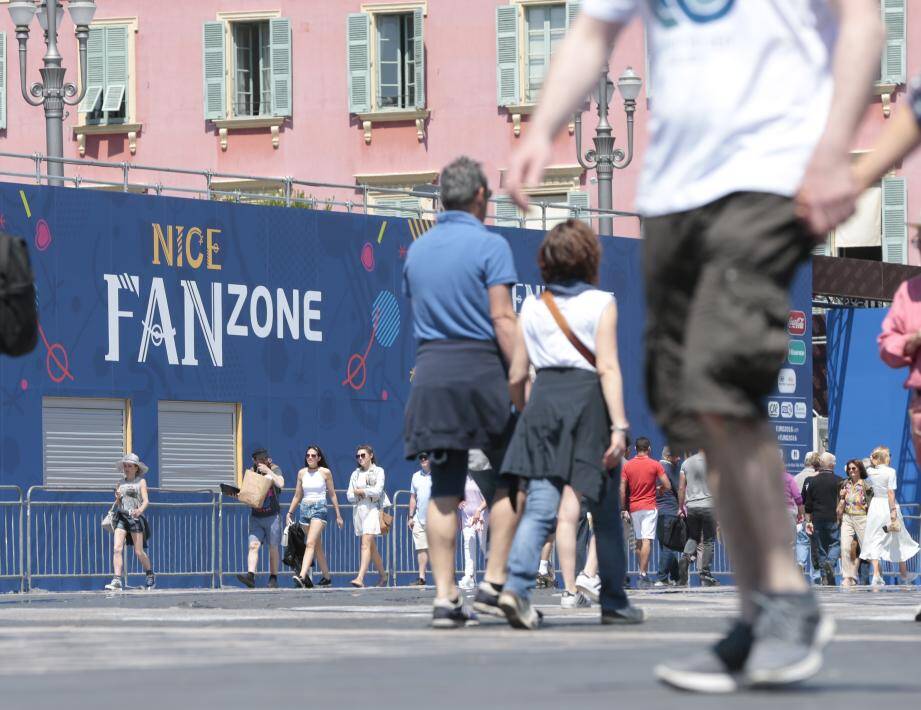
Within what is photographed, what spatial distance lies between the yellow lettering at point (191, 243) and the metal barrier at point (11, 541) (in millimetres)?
5676

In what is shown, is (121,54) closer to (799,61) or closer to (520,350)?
(520,350)

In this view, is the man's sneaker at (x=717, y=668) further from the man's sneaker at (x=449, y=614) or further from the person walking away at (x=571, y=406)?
the person walking away at (x=571, y=406)

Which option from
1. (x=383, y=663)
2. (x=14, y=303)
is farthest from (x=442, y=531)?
(x=383, y=663)

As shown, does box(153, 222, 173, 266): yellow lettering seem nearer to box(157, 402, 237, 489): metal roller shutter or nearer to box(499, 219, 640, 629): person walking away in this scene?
box(157, 402, 237, 489): metal roller shutter

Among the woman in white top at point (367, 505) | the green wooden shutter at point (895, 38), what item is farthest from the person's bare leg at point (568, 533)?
the green wooden shutter at point (895, 38)

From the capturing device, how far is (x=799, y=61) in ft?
18.9

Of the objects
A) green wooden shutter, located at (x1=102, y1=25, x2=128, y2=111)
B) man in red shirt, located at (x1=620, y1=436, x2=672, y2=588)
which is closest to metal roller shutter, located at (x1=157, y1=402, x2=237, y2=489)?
man in red shirt, located at (x1=620, y1=436, x2=672, y2=588)

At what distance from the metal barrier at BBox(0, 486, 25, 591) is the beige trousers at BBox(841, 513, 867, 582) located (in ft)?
33.2

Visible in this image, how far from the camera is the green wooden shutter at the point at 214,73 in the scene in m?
44.8

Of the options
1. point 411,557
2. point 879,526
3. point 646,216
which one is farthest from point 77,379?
point 646,216

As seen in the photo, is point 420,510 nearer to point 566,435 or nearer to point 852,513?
point 852,513

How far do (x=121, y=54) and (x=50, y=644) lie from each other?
127 feet

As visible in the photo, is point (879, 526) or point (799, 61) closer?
point (799, 61)

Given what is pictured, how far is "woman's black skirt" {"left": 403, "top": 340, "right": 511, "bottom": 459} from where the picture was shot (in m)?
9.59
